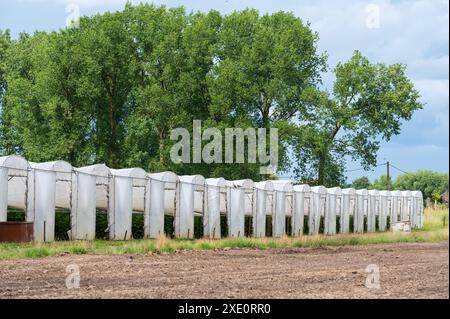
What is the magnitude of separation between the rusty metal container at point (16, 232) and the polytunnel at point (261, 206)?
556 inches

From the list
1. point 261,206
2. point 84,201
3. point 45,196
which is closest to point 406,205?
point 261,206

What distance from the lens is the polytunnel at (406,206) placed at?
58.8 m

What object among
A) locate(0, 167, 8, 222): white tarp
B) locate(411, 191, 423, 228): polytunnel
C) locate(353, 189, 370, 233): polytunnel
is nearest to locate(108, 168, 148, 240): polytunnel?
locate(0, 167, 8, 222): white tarp

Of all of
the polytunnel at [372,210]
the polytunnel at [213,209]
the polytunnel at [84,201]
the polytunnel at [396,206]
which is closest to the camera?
the polytunnel at [84,201]

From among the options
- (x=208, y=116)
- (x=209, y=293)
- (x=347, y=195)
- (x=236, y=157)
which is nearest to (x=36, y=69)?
(x=208, y=116)

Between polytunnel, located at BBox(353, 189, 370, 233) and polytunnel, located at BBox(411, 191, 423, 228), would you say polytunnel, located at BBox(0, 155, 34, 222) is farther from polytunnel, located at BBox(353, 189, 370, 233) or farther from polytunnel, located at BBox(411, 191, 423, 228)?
polytunnel, located at BBox(411, 191, 423, 228)

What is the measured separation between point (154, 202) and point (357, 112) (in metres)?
25.7

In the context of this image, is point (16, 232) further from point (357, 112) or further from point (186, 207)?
point (357, 112)

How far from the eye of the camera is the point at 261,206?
39.4 metres

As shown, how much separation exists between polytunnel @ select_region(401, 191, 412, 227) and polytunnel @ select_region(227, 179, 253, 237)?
78.3 feet

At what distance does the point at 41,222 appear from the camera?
2822 cm

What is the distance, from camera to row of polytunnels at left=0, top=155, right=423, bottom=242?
28000 millimetres

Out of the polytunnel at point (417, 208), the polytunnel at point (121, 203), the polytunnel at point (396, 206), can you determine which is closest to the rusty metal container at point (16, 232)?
the polytunnel at point (121, 203)

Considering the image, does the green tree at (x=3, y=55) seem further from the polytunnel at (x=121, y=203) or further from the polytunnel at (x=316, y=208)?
the polytunnel at (x=121, y=203)
